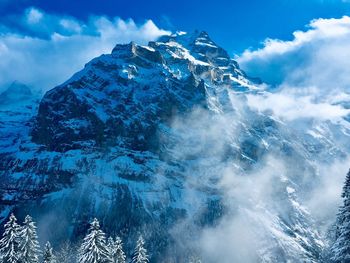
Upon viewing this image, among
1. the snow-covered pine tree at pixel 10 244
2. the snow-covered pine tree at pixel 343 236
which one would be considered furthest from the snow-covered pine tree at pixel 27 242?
the snow-covered pine tree at pixel 343 236

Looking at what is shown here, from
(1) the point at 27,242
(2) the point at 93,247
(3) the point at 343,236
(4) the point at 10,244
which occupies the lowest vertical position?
(4) the point at 10,244

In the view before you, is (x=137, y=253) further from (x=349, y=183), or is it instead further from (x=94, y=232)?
(x=349, y=183)

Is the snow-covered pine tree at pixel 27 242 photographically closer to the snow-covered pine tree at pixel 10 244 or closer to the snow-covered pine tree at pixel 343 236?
the snow-covered pine tree at pixel 10 244

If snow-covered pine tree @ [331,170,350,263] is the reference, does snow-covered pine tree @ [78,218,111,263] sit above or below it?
below

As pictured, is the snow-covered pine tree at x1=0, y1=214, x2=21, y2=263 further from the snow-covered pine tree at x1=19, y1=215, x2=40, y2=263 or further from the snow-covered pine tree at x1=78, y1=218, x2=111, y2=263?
the snow-covered pine tree at x1=78, y1=218, x2=111, y2=263

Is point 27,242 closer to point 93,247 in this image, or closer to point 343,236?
point 93,247

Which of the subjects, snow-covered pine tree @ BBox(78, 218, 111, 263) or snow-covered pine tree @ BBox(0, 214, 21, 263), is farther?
snow-covered pine tree @ BBox(0, 214, 21, 263)

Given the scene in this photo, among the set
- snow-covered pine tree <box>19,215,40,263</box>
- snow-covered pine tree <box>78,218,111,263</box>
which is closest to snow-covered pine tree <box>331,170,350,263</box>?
snow-covered pine tree <box>78,218,111,263</box>

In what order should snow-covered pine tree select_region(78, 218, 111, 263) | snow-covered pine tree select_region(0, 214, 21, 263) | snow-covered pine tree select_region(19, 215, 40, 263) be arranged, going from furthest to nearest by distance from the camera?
snow-covered pine tree select_region(19, 215, 40, 263) → snow-covered pine tree select_region(0, 214, 21, 263) → snow-covered pine tree select_region(78, 218, 111, 263)

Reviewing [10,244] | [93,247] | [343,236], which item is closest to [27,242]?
[10,244]

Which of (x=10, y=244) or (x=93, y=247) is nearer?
(x=93, y=247)

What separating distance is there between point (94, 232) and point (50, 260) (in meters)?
17.7

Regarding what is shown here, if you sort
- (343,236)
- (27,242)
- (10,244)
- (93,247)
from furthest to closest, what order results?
(27,242), (10,244), (93,247), (343,236)

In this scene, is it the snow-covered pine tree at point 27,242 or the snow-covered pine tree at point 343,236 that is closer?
the snow-covered pine tree at point 343,236
